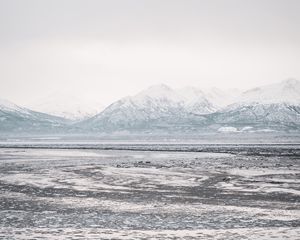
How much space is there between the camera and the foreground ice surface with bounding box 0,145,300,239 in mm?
20186

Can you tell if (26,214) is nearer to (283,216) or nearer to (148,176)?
(283,216)

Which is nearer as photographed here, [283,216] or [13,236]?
[13,236]

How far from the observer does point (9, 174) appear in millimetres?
45656

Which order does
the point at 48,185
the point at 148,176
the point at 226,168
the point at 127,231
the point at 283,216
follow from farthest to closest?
the point at 226,168 → the point at 148,176 → the point at 48,185 → the point at 283,216 → the point at 127,231

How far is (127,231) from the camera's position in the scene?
798 inches

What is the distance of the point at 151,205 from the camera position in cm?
2703

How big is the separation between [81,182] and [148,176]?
6640 mm

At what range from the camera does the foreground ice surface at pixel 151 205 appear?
2019 cm

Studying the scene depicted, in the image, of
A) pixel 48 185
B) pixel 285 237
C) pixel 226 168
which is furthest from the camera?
pixel 226 168

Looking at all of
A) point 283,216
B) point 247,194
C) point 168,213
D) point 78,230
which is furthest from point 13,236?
point 247,194

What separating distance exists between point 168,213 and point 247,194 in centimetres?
831

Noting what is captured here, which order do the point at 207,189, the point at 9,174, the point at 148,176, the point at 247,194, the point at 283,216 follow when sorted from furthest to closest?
the point at 9,174 < the point at 148,176 < the point at 207,189 < the point at 247,194 < the point at 283,216

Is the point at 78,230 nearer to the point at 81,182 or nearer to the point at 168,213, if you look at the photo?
the point at 168,213

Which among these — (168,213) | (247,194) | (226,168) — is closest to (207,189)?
(247,194)
